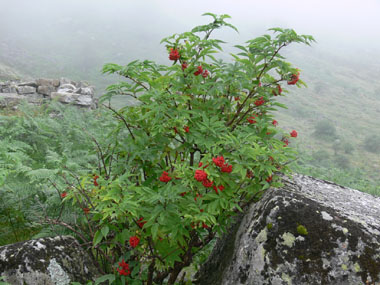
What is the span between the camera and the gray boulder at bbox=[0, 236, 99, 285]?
11.2 feet

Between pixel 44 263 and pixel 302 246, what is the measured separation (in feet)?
9.38

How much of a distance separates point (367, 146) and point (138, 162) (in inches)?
2577

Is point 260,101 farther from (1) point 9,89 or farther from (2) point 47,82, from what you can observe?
(2) point 47,82

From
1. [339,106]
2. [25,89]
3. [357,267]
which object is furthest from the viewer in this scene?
[339,106]

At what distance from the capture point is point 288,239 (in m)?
3.12

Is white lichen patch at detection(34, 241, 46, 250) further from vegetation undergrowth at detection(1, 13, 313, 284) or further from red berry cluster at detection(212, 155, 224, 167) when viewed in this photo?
red berry cluster at detection(212, 155, 224, 167)

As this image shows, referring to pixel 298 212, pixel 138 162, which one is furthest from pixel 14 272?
pixel 298 212

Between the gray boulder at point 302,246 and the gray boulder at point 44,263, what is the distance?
1.81 metres

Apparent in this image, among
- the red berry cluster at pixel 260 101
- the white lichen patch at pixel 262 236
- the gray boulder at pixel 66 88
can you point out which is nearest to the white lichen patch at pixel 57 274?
the white lichen patch at pixel 262 236

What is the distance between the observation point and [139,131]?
3.72 m

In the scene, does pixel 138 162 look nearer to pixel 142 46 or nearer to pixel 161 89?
pixel 161 89

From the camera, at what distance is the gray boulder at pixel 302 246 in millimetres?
2934

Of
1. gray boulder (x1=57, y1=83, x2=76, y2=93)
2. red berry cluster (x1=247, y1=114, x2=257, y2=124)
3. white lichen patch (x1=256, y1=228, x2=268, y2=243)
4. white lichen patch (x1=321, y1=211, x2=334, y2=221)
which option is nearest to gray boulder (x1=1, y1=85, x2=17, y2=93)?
gray boulder (x1=57, y1=83, x2=76, y2=93)

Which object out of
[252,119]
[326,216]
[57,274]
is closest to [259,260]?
[326,216]
